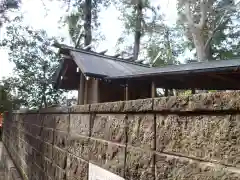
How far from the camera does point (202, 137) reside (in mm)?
915

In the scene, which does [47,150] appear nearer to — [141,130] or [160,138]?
[141,130]

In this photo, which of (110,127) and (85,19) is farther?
(85,19)

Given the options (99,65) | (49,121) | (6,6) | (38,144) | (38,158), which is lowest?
(38,158)

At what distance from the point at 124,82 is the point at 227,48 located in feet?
55.0

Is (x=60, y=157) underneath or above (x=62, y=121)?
underneath

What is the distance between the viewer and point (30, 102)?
13.1 meters

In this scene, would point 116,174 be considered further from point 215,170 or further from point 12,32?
point 12,32

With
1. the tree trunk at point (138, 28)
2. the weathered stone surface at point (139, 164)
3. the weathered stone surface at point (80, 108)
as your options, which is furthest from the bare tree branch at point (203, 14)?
the weathered stone surface at point (139, 164)

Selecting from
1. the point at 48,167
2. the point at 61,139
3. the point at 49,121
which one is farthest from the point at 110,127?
the point at 49,121

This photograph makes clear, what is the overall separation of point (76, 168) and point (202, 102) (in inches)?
A: 54.7

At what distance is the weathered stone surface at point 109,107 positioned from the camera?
4.84 ft

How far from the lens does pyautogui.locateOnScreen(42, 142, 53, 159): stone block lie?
2.83 m

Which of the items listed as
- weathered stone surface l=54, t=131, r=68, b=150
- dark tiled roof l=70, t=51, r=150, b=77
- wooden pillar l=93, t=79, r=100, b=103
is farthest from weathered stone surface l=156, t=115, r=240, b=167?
wooden pillar l=93, t=79, r=100, b=103

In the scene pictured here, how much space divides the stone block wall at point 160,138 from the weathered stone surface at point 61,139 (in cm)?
12
